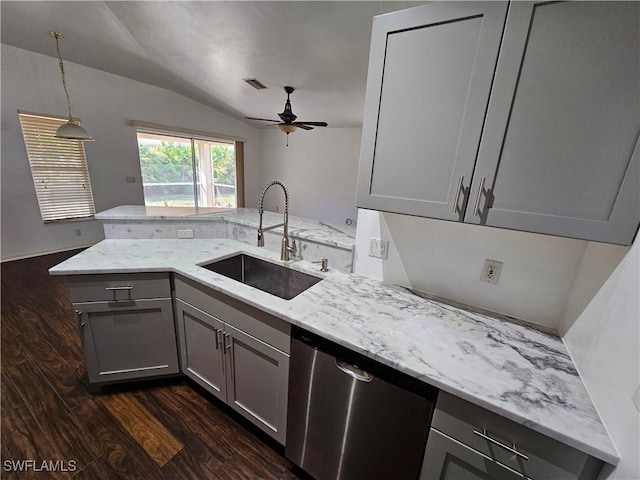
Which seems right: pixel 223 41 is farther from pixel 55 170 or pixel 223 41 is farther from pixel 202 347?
pixel 55 170

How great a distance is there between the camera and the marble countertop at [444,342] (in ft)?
2.35

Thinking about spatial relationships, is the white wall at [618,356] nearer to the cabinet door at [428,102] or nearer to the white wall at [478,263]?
the white wall at [478,263]

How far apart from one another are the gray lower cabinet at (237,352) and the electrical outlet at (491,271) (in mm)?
958

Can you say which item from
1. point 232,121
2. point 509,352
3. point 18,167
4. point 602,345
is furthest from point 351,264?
point 232,121

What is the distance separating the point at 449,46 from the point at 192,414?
226 cm

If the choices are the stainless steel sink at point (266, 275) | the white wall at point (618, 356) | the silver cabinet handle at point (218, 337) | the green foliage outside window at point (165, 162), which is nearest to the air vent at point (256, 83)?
the green foliage outside window at point (165, 162)

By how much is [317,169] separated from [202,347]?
5368 millimetres

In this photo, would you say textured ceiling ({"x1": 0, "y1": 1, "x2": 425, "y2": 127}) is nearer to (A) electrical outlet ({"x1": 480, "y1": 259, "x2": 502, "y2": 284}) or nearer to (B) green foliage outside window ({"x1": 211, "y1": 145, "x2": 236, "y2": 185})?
(A) electrical outlet ({"x1": 480, "y1": 259, "x2": 502, "y2": 284})

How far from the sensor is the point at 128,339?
1.58 metres

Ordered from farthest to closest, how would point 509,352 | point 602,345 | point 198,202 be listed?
point 198,202, point 509,352, point 602,345

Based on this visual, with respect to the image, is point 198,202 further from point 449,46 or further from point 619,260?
point 619,260

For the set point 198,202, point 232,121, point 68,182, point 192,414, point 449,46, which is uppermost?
point 232,121

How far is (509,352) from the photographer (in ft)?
3.14

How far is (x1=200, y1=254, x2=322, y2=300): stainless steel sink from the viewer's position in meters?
1.63
